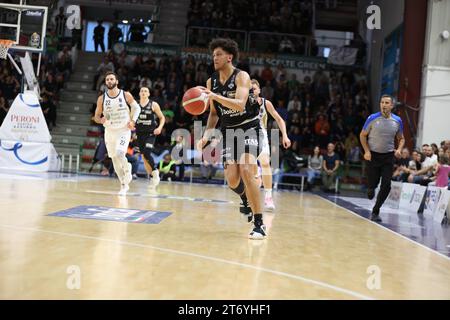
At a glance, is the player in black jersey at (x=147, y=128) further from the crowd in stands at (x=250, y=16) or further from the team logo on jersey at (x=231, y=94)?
the crowd in stands at (x=250, y=16)

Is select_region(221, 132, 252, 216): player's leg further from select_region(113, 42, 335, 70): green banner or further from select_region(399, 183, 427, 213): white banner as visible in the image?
select_region(113, 42, 335, 70): green banner

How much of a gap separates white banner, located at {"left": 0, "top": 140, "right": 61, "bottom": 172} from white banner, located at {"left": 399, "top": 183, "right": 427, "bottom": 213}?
899 centimetres

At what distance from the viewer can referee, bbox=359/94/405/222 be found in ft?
24.5

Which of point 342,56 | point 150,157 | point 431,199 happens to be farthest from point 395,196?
point 342,56

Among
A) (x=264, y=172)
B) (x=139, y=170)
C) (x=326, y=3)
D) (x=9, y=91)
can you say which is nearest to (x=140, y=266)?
(x=264, y=172)

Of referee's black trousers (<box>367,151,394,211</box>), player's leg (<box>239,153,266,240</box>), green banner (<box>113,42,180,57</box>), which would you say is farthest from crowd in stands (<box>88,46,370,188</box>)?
player's leg (<box>239,153,266,240</box>)

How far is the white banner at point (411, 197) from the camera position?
10.1 meters

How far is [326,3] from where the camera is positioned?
23.3 meters

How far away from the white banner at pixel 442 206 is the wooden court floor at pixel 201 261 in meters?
3.00

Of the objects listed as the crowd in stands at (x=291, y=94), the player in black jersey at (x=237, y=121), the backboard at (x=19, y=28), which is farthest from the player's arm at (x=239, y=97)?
the crowd in stands at (x=291, y=94)

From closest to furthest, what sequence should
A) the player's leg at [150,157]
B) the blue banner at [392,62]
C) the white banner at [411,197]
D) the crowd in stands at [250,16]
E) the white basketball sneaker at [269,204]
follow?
the white basketball sneaker at [269,204], the white banner at [411,197], the player's leg at [150,157], the blue banner at [392,62], the crowd in stands at [250,16]

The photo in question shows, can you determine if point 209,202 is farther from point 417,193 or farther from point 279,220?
point 417,193

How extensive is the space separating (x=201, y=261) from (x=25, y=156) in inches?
451

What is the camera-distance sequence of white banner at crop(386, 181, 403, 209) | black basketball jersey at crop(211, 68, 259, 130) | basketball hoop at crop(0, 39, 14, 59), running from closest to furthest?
black basketball jersey at crop(211, 68, 259, 130) → white banner at crop(386, 181, 403, 209) → basketball hoop at crop(0, 39, 14, 59)
